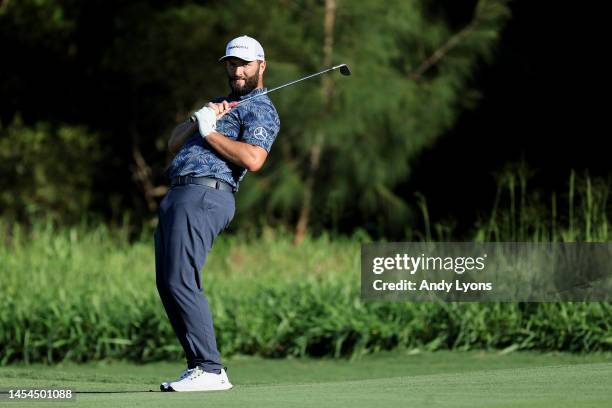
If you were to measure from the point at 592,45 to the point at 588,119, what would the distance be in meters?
0.98

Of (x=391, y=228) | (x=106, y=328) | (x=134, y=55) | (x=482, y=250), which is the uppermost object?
(x=134, y=55)

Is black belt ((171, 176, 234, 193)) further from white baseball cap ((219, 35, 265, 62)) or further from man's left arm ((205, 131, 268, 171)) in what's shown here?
white baseball cap ((219, 35, 265, 62))

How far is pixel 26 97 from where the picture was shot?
52.4ft

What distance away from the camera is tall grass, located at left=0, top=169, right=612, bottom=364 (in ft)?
26.6

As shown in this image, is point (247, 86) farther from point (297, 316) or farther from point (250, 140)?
point (297, 316)

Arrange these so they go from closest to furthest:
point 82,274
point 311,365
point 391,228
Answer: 1. point 311,365
2. point 82,274
3. point 391,228

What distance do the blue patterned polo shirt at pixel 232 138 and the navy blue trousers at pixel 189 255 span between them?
0.07m

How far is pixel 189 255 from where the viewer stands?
5.44 m

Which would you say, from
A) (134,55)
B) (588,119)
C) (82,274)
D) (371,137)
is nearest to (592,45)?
(588,119)

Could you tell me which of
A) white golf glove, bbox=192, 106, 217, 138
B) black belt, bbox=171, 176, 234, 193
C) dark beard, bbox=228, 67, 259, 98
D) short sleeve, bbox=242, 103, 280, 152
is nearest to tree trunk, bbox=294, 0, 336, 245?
dark beard, bbox=228, 67, 259, 98

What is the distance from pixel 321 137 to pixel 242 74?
8548 millimetres

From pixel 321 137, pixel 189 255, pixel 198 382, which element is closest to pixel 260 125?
pixel 189 255

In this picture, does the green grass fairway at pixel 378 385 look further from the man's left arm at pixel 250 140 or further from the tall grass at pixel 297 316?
the man's left arm at pixel 250 140

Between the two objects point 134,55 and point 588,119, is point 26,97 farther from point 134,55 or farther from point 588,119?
point 588,119
